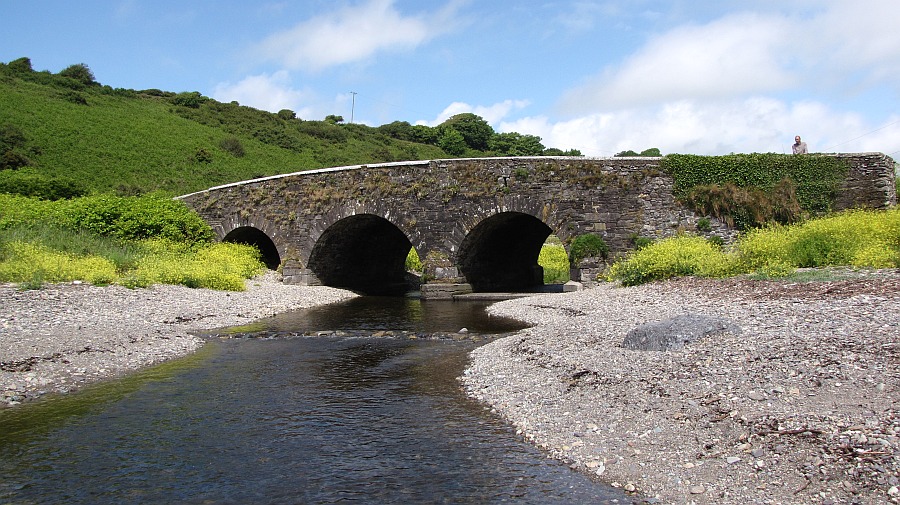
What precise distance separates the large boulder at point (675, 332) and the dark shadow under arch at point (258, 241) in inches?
889

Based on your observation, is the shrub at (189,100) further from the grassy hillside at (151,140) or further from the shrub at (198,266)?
the shrub at (198,266)

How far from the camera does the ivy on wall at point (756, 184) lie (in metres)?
21.0

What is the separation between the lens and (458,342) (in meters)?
13.9

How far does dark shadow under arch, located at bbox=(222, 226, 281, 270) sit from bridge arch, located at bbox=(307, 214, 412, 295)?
2.86 meters

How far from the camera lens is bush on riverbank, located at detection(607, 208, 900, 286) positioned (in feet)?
48.6

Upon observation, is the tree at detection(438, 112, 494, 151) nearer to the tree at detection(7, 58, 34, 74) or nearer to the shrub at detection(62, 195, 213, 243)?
the tree at detection(7, 58, 34, 74)

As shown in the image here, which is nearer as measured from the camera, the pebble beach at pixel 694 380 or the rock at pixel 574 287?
the pebble beach at pixel 694 380

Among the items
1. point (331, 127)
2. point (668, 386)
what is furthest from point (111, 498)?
point (331, 127)

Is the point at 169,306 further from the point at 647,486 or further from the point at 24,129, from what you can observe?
the point at 24,129

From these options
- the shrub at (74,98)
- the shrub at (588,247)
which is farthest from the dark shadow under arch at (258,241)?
the shrub at (74,98)

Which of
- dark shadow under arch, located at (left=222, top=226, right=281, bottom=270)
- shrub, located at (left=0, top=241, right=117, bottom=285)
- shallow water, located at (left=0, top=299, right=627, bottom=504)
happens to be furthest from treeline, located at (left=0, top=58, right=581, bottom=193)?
shallow water, located at (left=0, top=299, right=627, bottom=504)

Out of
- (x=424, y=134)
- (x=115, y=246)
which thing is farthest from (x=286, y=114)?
(x=115, y=246)

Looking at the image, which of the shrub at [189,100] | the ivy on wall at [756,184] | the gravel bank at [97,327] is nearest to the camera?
the gravel bank at [97,327]

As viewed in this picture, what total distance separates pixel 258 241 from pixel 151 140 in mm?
Answer: 26996
